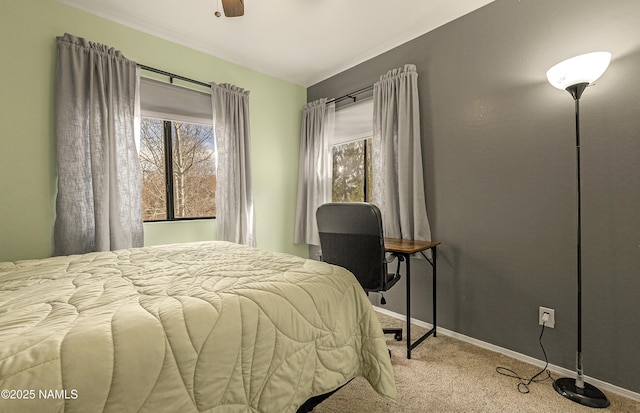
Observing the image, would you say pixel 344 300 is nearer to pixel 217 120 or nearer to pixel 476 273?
pixel 476 273

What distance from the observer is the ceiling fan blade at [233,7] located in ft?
5.49

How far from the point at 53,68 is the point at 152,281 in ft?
6.69

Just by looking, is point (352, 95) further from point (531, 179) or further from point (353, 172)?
point (531, 179)

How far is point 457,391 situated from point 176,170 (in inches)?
112

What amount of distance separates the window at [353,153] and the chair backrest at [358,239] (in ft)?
3.83

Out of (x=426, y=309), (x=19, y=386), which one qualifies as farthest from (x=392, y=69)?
(x=19, y=386)

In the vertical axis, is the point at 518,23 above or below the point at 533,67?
above

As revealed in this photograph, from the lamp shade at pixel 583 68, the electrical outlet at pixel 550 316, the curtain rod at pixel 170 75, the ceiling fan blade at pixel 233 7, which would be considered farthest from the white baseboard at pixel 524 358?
the curtain rod at pixel 170 75

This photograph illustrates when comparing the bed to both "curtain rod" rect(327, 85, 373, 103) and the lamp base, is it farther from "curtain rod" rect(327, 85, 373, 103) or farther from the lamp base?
"curtain rod" rect(327, 85, 373, 103)

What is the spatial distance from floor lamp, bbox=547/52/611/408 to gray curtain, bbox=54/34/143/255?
2.99m

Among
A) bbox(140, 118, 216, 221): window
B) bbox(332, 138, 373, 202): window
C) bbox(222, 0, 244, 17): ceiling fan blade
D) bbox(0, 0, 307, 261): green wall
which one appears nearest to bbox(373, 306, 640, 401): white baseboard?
bbox(332, 138, 373, 202): window

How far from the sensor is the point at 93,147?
2.18 metres

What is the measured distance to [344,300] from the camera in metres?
1.29

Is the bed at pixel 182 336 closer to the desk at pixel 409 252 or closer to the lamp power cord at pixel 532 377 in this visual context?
the desk at pixel 409 252
